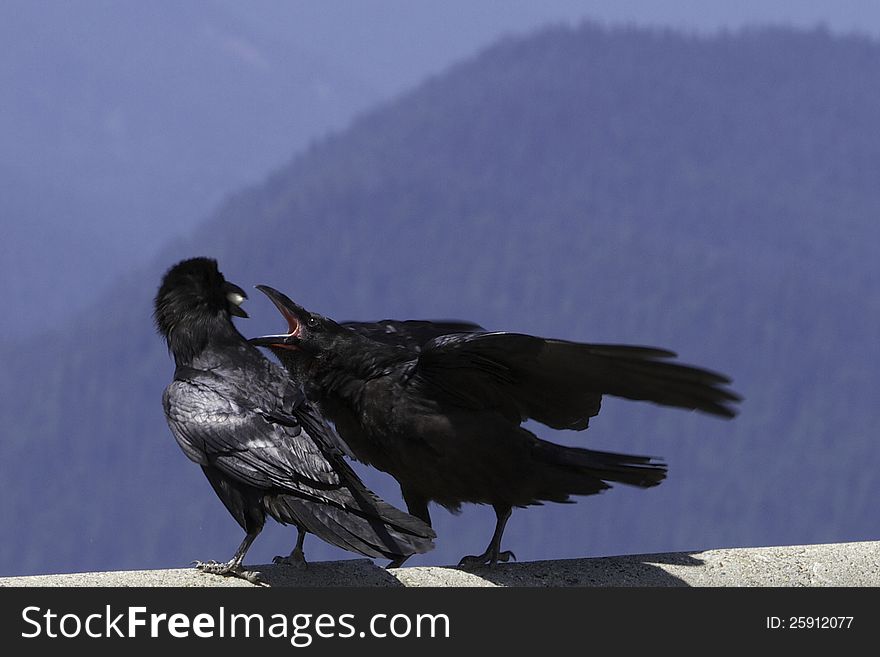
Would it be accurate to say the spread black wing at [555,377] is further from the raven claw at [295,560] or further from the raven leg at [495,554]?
the raven claw at [295,560]

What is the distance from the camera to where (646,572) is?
6273mm

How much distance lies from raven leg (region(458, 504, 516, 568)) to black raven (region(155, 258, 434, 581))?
1.08 metres

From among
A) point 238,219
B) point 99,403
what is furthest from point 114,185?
point 99,403

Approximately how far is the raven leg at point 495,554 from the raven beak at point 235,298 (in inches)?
68.5

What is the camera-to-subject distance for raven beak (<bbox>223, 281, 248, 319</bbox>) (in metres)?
6.82

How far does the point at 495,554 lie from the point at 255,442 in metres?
1.50

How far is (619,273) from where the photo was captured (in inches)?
3438

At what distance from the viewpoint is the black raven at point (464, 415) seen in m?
6.44

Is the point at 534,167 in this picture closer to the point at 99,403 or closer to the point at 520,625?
the point at 99,403

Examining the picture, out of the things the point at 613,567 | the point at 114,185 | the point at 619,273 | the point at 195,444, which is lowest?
the point at 613,567

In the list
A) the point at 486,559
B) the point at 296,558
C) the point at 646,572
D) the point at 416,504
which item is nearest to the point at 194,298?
the point at 296,558

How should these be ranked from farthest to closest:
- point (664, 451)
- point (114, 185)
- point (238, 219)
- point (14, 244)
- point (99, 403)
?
point (114, 185) < point (14, 244) < point (238, 219) < point (99, 403) < point (664, 451)

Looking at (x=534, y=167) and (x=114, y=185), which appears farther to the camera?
(x=114, y=185)

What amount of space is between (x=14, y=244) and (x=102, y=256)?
13.1 meters
